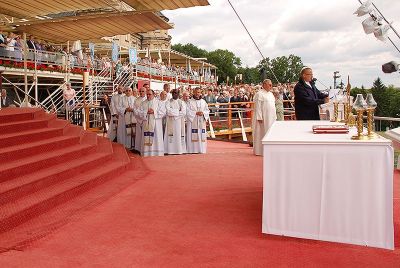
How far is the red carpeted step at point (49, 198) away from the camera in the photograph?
458cm

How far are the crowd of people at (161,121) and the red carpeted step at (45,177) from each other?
2803 mm

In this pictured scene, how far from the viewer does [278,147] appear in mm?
3990

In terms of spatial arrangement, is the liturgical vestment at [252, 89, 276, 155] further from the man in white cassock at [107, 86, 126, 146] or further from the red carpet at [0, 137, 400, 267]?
the man in white cassock at [107, 86, 126, 146]

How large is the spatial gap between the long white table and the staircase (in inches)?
100

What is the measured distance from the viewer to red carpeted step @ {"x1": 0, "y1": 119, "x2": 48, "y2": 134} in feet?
22.3

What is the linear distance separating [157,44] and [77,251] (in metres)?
56.4

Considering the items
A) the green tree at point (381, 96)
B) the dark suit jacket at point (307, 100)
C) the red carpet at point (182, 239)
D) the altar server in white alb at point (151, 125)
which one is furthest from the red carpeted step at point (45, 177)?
the green tree at point (381, 96)

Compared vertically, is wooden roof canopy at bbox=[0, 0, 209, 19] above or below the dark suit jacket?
above

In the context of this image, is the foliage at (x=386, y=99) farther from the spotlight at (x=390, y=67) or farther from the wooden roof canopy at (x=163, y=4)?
the spotlight at (x=390, y=67)

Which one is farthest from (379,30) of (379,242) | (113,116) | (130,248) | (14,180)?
(113,116)

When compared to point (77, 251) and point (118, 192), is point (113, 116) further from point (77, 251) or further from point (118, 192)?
point (77, 251)

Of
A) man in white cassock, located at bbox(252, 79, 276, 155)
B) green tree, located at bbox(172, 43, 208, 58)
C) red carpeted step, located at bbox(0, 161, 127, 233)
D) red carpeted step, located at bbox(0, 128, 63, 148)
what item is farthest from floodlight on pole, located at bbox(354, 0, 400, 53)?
green tree, located at bbox(172, 43, 208, 58)

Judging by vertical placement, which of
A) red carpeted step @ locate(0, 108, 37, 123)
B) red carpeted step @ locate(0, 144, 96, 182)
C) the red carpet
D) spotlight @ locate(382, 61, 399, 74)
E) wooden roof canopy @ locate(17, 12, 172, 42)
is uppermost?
wooden roof canopy @ locate(17, 12, 172, 42)

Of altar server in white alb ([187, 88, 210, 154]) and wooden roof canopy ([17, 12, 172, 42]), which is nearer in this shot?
wooden roof canopy ([17, 12, 172, 42])
